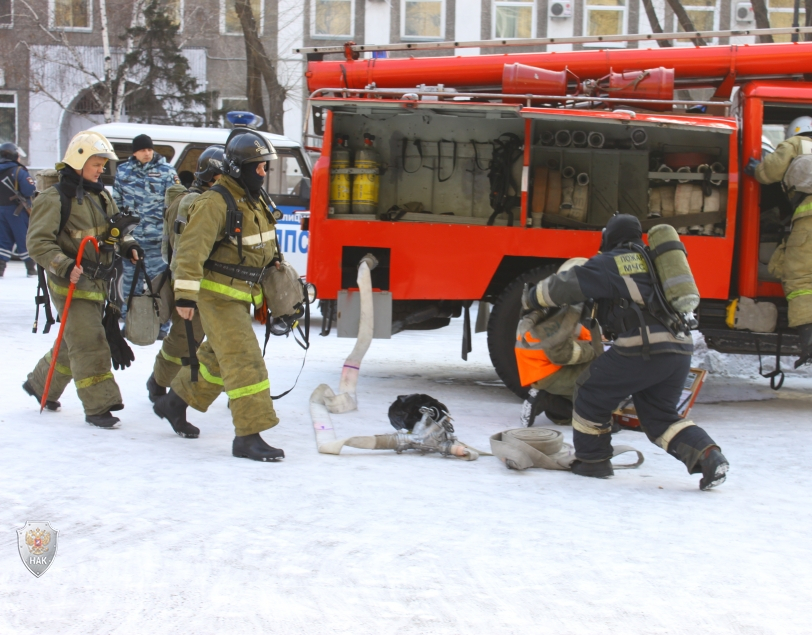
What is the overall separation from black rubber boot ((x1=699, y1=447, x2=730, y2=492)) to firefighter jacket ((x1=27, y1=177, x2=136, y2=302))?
3.49 m

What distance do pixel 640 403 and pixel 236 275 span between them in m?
2.20

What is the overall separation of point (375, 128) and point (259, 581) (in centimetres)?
483

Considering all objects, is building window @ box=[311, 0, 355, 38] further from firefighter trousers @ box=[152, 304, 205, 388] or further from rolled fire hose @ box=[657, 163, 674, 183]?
firefighter trousers @ box=[152, 304, 205, 388]

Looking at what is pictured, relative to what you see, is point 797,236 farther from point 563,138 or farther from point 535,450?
point 535,450

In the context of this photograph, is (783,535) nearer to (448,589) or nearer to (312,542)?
(448,589)

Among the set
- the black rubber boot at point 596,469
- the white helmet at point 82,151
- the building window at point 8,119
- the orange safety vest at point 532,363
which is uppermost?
the building window at point 8,119

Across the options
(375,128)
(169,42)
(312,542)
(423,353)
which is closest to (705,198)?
(375,128)

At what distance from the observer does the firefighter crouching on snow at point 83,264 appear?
16.3 feet

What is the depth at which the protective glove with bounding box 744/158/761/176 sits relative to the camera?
6117 millimetres

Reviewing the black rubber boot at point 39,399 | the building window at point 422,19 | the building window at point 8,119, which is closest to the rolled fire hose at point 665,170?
the black rubber boot at point 39,399

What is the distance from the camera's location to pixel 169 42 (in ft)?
67.9

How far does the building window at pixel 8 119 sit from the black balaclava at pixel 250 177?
23.2 meters

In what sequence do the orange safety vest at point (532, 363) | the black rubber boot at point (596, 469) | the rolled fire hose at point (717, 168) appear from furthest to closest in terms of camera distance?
the rolled fire hose at point (717, 168) → the orange safety vest at point (532, 363) → the black rubber boot at point (596, 469)

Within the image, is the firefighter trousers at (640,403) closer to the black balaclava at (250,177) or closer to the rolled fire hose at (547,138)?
the black balaclava at (250,177)
